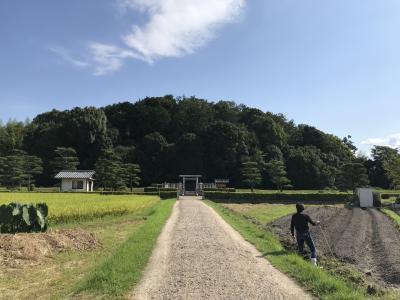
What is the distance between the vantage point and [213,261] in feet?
33.0

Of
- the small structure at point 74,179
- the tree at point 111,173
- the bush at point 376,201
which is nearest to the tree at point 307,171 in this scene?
the tree at point 111,173

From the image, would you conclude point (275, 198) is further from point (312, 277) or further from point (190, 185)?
point (312, 277)

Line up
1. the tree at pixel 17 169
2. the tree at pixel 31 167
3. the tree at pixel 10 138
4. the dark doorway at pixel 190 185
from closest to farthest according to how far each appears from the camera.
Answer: the tree at pixel 17 169 < the tree at pixel 31 167 < the dark doorway at pixel 190 185 < the tree at pixel 10 138

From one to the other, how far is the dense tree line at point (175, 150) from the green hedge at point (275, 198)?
10158 mm

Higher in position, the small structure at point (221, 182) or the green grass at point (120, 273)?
the small structure at point (221, 182)

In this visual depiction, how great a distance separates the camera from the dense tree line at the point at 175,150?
2532 inches

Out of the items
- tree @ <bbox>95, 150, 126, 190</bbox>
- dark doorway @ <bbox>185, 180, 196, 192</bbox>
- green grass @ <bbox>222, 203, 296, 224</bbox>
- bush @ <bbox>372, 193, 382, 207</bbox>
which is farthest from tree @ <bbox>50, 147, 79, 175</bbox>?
bush @ <bbox>372, 193, 382, 207</bbox>

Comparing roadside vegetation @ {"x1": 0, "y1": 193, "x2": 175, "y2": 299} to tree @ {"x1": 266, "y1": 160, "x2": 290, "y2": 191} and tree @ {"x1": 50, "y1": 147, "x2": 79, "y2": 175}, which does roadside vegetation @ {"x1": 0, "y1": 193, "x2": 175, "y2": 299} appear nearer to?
tree @ {"x1": 266, "y1": 160, "x2": 290, "y2": 191}

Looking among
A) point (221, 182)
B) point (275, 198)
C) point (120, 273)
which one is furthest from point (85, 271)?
point (221, 182)

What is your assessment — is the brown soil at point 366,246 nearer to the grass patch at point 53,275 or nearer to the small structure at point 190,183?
the grass patch at point 53,275

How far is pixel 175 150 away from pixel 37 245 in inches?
2371

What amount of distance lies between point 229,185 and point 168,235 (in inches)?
2101

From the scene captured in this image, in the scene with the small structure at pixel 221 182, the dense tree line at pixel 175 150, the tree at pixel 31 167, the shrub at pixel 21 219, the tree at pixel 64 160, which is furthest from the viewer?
the dense tree line at pixel 175 150

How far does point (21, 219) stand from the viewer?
14.2m
